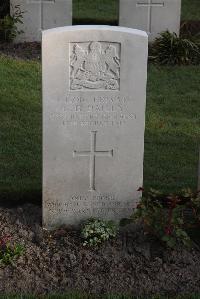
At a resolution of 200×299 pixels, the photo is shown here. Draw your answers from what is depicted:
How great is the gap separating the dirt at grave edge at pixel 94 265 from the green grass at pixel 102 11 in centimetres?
932

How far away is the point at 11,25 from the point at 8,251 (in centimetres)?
757

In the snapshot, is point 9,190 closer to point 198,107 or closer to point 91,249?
point 91,249

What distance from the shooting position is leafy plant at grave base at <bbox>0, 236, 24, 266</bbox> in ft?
19.7

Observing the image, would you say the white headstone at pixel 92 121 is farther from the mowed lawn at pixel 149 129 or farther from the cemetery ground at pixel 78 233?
the mowed lawn at pixel 149 129

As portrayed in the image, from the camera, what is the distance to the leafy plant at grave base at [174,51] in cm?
1246

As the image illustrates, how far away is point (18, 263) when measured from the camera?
602 cm

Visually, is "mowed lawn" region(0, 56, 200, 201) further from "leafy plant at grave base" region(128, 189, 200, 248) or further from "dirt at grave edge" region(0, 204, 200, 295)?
"leafy plant at grave base" region(128, 189, 200, 248)

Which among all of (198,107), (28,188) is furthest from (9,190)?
(198,107)

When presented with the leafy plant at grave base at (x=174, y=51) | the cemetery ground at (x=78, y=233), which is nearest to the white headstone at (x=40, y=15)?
the leafy plant at grave base at (x=174, y=51)

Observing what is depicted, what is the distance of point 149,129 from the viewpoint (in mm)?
9414

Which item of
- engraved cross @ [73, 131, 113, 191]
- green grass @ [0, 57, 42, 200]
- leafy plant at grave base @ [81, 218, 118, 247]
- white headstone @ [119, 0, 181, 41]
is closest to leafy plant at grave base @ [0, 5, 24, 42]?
green grass @ [0, 57, 42, 200]

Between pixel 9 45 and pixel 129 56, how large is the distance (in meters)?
7.13

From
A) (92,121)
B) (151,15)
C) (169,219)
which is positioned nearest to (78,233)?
(169,219)

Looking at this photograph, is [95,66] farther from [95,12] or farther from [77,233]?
[95,12]
